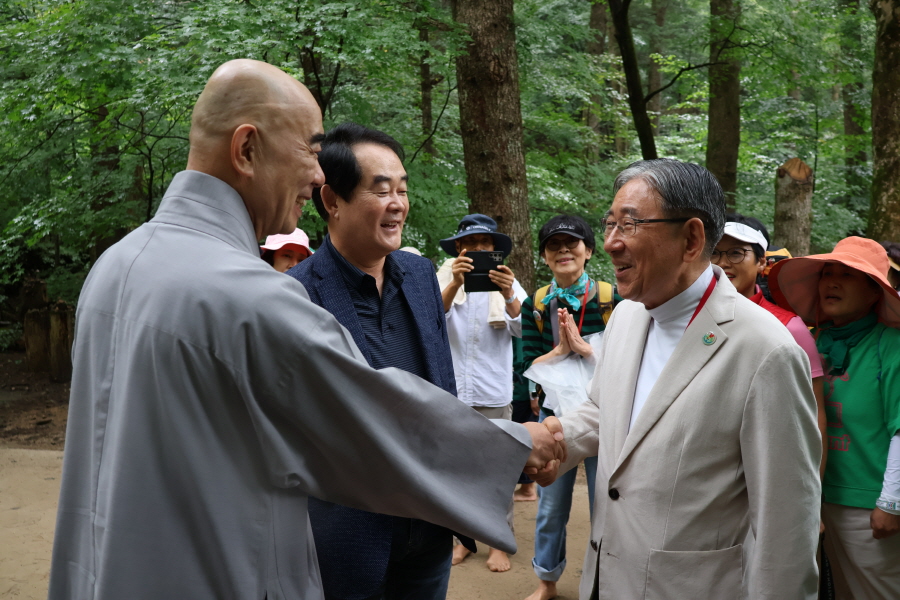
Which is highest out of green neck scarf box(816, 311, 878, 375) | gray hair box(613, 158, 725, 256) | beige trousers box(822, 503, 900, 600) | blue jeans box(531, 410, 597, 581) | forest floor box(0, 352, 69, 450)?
gray hair box(613, 158, 725, 256)

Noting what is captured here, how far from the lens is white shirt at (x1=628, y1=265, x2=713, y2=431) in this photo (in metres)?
2.27

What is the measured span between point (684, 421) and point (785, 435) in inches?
10.5

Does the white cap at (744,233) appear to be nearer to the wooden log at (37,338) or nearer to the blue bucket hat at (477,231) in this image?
the blue bucket hat at (477,231)

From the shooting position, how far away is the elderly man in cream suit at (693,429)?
6.34 ft

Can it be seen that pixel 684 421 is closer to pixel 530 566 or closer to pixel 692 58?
pixel 530 566

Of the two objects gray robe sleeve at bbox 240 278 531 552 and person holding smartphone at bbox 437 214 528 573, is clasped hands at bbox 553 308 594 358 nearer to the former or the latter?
person holding smartphone at bbox 437 214 528 573

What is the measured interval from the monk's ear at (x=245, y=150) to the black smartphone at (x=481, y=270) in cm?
290

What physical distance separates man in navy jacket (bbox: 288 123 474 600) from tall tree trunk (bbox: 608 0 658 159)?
7.34 meters

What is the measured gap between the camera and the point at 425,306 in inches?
104

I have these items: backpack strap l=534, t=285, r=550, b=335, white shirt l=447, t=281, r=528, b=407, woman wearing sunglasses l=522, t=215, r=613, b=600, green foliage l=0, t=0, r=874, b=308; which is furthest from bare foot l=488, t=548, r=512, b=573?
green foliage l=0, t=0, r=874, b=308

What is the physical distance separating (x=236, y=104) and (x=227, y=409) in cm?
76

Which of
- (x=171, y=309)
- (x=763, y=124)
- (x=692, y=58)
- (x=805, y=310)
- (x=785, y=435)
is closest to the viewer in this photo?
(x=171, y=309)

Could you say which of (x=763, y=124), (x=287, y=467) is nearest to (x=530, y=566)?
(x=287, y=467)

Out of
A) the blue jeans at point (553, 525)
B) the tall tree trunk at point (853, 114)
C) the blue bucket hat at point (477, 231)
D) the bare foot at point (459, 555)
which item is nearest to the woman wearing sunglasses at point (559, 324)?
the blue jeans at point (553, 525)
